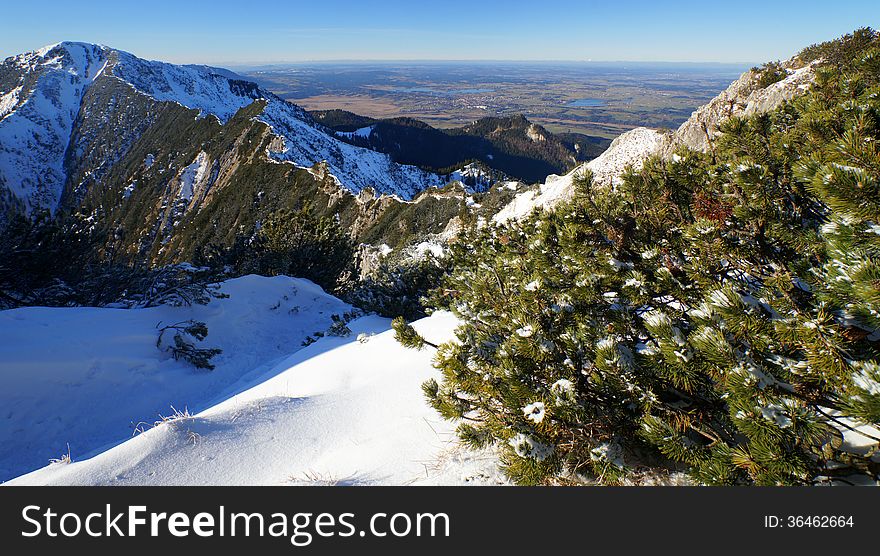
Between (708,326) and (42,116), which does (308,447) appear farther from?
(42,116)

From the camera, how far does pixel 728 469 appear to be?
2045 millimetres

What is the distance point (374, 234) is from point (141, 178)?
66823mm

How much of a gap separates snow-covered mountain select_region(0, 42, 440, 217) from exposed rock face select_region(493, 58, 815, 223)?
3815 cm

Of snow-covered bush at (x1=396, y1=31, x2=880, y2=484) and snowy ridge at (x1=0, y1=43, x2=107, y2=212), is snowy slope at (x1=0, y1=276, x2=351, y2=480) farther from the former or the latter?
snowy ridge at (x1=0, y1=43, x2=107, y2=212)

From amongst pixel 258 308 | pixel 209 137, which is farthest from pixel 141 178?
pixel 258 308

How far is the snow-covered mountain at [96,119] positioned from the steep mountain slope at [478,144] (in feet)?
111

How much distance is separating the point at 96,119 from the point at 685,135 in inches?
5585

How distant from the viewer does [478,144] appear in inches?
6516

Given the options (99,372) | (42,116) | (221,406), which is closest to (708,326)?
(221,406)

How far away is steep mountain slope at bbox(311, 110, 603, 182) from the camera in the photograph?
147000 mm

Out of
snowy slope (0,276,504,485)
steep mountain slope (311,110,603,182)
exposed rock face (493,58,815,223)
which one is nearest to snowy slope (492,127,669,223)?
exposed rock face (493,58,815,223)

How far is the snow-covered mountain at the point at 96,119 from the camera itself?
248 ft
